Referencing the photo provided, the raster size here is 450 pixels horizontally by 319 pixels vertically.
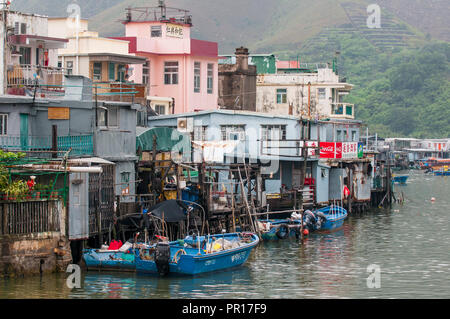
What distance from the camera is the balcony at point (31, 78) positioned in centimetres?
4331

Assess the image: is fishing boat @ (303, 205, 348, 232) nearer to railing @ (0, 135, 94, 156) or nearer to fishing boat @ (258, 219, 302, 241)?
fishing boat @ (258, 219, 302, 241)

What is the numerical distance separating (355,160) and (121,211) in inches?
1225

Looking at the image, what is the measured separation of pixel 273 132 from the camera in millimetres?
56906

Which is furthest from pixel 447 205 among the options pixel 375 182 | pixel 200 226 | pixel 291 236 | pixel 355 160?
pixel 200 226

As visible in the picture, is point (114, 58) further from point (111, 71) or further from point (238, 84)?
point (238, 84)

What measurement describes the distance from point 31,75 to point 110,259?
570 inches

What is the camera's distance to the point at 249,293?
105 feet

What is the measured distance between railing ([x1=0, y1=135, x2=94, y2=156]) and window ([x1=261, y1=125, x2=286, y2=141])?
61.1 ft

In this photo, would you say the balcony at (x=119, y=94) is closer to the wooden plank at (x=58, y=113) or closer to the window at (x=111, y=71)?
the wooden plank at (x=58, y=113)

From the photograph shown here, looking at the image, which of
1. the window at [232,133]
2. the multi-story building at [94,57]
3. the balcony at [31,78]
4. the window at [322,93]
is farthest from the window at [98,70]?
the window at [322,93]

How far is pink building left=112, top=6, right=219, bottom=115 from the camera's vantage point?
62656 millimetres
